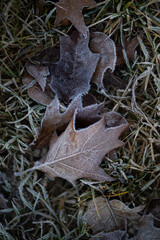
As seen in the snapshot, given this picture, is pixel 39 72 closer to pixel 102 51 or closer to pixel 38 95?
pixel 38 95

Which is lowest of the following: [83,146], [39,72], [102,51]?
[83,146]

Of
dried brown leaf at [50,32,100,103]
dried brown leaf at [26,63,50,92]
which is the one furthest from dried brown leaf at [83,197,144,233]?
dried brown leaf at [26,63,50,92]

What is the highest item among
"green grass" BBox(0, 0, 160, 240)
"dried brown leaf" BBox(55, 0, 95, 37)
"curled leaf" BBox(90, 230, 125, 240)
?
"dried brown leaf" BBox(55, 0, 95, 37)

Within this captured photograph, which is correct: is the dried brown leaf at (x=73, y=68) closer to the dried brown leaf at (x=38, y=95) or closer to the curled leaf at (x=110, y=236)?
the dried brown leaf at (x=38, y=95)

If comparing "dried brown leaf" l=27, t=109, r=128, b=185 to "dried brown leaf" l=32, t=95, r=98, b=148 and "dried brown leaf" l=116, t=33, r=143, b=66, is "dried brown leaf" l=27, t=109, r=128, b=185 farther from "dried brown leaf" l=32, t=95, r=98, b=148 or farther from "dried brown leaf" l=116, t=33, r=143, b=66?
"dried brown leaf" l=116, t=33, r=143, b=66

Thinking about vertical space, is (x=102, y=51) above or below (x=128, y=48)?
above

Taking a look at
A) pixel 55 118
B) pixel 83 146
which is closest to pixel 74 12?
pixel 55 118

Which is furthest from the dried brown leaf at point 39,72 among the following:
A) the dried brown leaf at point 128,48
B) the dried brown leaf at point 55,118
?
the dried brown leaf at point 128,48
